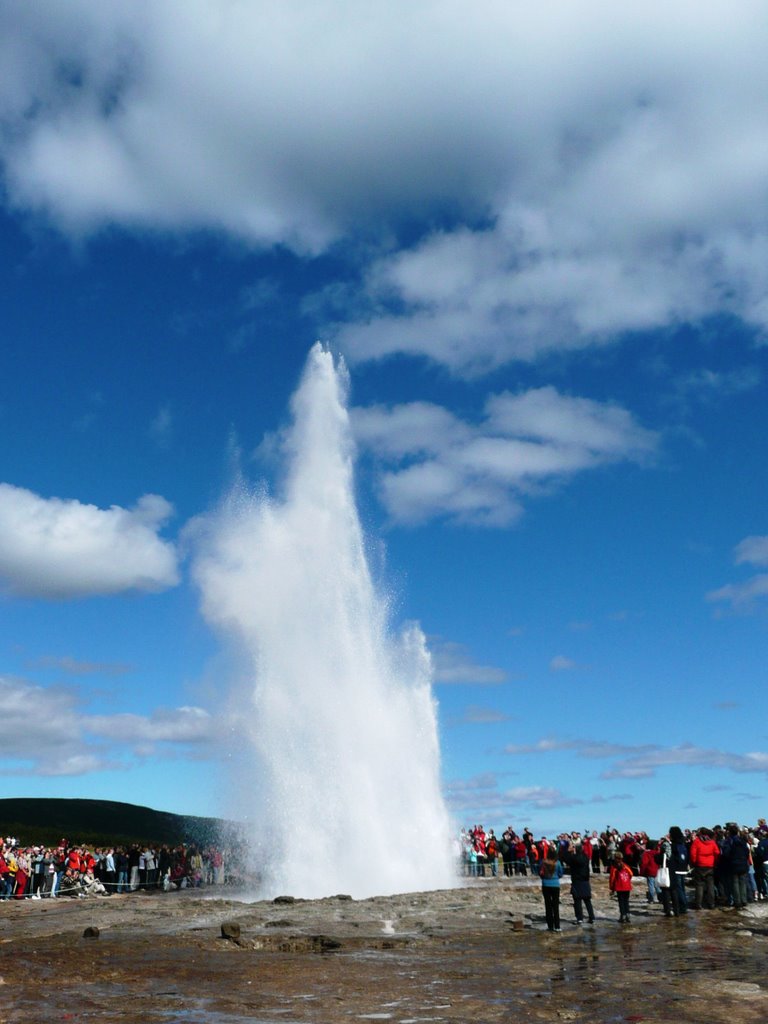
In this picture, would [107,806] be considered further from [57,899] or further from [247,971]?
[247,971]

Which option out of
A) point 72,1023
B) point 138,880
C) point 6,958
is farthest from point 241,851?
point 72,1023

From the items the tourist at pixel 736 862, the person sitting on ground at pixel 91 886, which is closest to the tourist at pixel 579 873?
the tourist at pixel 736 862

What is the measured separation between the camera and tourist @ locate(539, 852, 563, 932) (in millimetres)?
21031

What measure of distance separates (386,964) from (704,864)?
11.4 metres

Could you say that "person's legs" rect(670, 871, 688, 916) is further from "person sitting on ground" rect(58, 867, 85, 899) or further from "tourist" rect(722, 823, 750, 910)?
"person sitting on ground" rect(58, 867, 85, 899)

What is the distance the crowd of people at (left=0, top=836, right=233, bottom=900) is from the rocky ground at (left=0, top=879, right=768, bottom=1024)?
439 inches

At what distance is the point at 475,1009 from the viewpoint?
12125 millimetres

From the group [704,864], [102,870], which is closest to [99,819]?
[102,870]

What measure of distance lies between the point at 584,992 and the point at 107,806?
197 metres

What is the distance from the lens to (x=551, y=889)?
21.2 m

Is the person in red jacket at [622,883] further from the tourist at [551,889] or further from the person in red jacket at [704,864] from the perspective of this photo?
the person in red jacket at [704,864]

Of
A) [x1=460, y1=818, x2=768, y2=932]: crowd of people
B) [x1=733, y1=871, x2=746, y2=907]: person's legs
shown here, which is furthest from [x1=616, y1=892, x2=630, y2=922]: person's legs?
[x1=733, y1=871, x2=746, y2=907]: person's legs

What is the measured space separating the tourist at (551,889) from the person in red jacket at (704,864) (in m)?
5.06

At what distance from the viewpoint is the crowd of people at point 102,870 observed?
38750 mm
